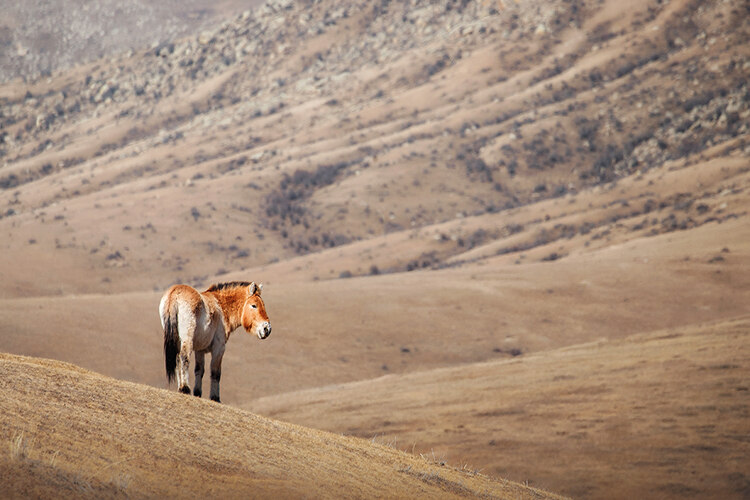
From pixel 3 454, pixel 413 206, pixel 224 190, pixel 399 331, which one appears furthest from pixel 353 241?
pixel 3 454

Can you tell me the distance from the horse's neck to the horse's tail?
1.00 m

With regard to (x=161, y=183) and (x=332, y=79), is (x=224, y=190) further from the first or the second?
(x=332, y=79)

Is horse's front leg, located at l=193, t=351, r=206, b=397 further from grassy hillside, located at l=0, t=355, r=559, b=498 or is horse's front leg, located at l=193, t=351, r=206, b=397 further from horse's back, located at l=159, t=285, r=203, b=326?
horse's back, located at l=159, t=285, r=203, b=326

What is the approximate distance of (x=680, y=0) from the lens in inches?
3866

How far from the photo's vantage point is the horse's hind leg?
1200 cm

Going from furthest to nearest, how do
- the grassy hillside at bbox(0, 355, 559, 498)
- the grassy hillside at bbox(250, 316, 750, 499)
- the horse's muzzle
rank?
the grassy hillside at bbox(250, 316, 750, 499) < the horse's muzzle < the grassy hillside at bbox(0, 355, 559, 498)

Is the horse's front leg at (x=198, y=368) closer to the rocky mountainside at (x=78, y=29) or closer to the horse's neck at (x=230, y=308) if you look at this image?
the horse's neck at (x=230, y=308)

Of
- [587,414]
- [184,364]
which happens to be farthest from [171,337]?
[587,414]

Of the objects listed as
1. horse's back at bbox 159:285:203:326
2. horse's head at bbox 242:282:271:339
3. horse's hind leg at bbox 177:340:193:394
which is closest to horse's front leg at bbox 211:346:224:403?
horse's hind leg at bbox 177:340:193:394

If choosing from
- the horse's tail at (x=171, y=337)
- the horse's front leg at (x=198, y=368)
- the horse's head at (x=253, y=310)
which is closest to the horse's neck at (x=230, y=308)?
the horse's head at (x=253, y=310)

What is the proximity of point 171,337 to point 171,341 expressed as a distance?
6cm

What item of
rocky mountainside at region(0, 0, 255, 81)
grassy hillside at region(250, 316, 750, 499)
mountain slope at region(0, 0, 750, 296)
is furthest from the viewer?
rocky mountainside at region(0, 0, 255, 81)

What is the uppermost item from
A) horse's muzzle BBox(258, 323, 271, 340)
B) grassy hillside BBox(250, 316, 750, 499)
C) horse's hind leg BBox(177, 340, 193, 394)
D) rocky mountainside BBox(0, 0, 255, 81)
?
rocky mountainside BBox(0, 0, 255, 81)

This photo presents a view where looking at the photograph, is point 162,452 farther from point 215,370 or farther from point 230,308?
point 230,308
